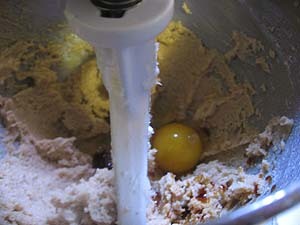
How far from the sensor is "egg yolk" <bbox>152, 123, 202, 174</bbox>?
2.77 feet

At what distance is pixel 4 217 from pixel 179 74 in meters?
0.39

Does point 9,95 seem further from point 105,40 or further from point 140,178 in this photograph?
point 105,40

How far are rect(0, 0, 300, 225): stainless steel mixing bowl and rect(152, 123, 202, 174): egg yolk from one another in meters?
0.11

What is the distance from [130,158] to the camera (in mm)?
693

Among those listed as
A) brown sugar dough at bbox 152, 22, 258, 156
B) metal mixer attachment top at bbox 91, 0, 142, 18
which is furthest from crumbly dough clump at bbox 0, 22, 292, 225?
metal mixer attachment top at bbox 91, 0, 142, 18

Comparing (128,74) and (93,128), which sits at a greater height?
(128,74)

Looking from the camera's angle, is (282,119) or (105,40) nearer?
(105,40)

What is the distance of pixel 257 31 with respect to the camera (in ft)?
2.55

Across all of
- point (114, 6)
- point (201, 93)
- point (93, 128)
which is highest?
point (114, 6)

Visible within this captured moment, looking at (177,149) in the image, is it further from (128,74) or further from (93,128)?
(128,74)

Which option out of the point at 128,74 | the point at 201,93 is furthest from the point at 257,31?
the point at 128,74

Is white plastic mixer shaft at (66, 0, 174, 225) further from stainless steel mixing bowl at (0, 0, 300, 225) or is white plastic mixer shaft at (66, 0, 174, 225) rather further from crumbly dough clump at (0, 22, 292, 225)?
stainless steel mixing bowl at (0, 0, 300, 225)

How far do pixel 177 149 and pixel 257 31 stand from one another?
8.5 inches

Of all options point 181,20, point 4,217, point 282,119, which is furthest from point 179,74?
point 4,217
